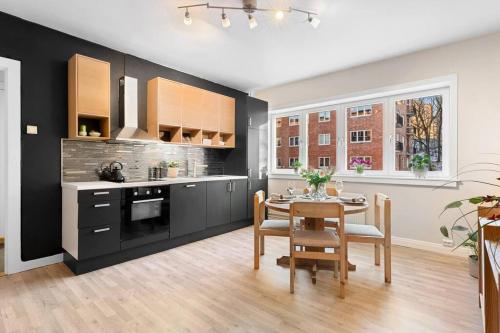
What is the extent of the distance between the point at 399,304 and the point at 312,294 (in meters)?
0.67

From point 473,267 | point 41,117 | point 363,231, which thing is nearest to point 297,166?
point 363,231

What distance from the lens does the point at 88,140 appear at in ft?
10.7

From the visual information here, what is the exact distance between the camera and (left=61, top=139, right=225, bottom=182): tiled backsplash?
316cm

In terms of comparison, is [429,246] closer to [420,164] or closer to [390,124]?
[420,164]

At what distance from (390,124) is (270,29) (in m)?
2.28

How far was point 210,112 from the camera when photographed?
4.46m

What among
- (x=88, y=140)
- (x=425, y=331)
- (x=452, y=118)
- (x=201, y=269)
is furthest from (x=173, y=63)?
(x=425, y=331)

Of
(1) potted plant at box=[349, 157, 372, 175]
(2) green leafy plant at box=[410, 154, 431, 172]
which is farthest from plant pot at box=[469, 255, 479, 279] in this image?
(1) potted plant at box=[349, 157, 372, 175]

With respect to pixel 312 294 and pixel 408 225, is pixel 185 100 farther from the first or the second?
pixel 408 225

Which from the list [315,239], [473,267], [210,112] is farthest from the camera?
[210,112]

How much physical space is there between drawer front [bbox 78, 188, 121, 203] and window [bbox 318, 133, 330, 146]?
10.8 ft

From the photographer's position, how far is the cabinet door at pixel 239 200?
445 cm

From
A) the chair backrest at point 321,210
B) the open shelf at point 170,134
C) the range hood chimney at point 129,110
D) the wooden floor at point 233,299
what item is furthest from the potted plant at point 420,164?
the range hood chimney at point 129,110

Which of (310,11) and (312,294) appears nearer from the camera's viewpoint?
(312,294)
